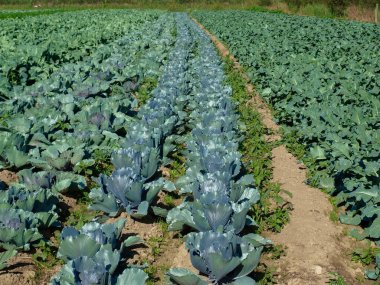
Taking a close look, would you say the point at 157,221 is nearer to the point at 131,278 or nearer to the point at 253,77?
the point at 131,278

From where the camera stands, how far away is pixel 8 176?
4.92 meters

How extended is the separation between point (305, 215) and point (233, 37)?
15.8 meters

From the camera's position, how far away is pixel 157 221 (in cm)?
439

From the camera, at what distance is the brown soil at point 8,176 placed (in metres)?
4.86

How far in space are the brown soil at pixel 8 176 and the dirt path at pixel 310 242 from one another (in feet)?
9.51

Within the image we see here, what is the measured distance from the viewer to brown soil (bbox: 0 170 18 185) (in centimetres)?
486

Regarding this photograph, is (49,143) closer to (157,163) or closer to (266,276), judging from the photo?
(157,163)

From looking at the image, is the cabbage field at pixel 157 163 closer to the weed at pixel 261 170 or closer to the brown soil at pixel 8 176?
the brown soil at pixel 8 176

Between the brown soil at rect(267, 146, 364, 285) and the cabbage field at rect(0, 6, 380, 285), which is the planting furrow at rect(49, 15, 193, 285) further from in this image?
the brown soil at rect(267, 146, 364, 285)

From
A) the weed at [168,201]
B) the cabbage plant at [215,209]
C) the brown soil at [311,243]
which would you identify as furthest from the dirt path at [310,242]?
the weed at [168,201]

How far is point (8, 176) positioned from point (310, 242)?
334 cm

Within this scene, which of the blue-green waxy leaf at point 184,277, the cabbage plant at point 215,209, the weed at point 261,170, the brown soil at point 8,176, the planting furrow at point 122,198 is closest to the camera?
the planting furrow at point 122,198

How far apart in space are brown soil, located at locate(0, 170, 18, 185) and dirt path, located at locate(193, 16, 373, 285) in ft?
9.51

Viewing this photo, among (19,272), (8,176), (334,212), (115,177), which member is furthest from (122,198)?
(334,212)
